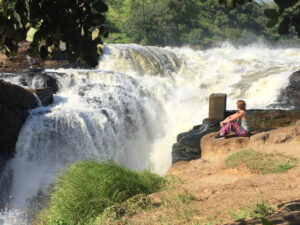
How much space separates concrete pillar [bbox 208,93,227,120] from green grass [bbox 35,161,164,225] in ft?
17.7

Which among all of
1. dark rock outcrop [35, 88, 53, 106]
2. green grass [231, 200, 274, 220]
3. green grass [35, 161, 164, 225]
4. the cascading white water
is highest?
green grass [231, 200, 274, 220]

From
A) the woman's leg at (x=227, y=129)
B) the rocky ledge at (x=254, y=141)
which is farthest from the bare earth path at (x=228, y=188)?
the woman's leg at (x=227, y=129)

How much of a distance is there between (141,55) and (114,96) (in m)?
7.76

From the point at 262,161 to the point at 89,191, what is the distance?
308cm

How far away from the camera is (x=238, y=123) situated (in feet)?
25.7

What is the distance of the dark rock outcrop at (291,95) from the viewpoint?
47.5 ft

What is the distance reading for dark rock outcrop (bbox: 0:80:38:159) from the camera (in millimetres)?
10195

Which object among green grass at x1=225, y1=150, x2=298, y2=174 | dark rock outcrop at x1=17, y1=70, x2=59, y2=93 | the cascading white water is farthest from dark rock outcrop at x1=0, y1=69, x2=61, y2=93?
green grass at x1=225, y1=150, x2=298, y2=174

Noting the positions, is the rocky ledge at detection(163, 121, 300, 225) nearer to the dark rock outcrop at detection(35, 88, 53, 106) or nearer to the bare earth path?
the bare earth path

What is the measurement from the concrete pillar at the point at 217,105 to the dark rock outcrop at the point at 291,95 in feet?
15.7

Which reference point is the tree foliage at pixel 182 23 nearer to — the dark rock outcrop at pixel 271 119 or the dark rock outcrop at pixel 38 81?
the dark rock outcrop at pixel 38 81

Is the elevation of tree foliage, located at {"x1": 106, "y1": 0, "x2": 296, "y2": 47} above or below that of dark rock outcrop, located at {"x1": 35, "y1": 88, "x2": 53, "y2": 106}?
above

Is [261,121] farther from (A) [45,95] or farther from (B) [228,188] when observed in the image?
(A) [45,95]

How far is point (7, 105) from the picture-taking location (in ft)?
34.2
